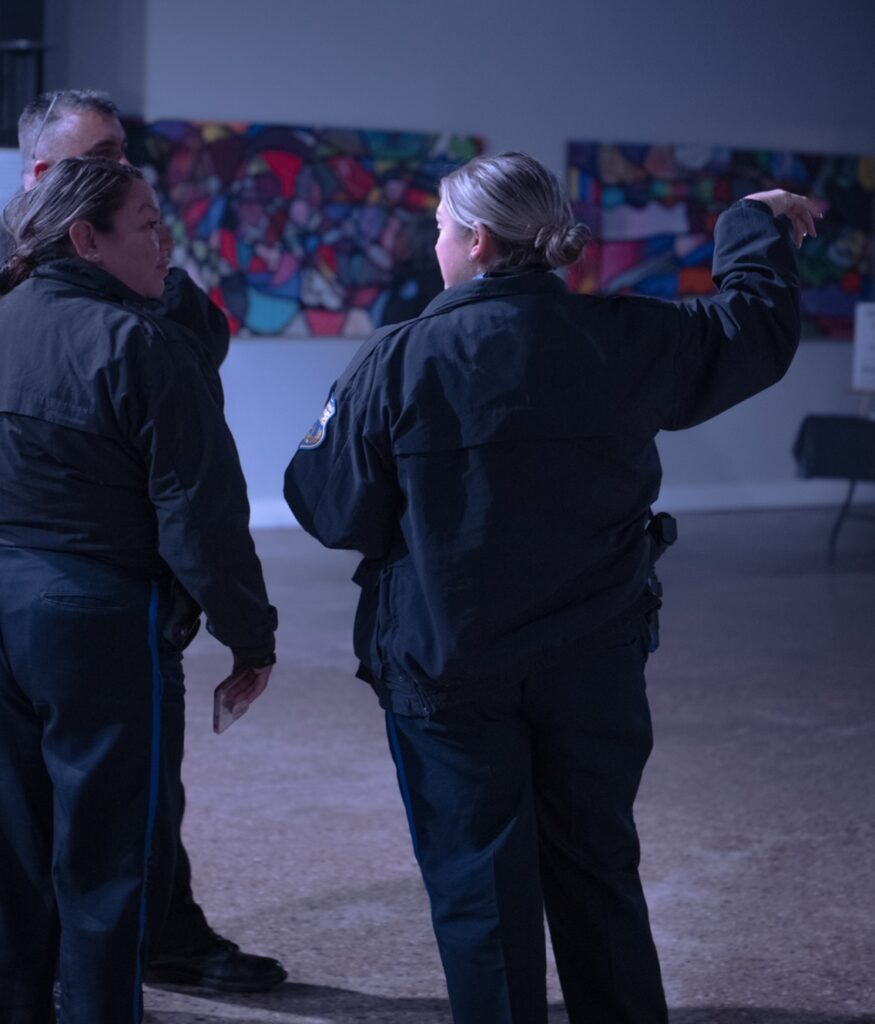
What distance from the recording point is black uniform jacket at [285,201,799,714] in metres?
2.00

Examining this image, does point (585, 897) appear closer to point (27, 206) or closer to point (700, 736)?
point (27, 206)

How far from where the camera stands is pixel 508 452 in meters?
2.00

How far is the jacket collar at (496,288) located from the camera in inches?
78.9

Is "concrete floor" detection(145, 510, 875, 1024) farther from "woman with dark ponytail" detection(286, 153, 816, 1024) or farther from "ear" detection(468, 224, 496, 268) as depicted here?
"ear" detection(468, 224, 496, 268)

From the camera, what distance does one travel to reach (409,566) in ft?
6.83

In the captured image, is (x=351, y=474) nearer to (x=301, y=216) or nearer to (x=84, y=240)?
(x=84, y=240)

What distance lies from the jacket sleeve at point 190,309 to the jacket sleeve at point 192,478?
1.90 feet

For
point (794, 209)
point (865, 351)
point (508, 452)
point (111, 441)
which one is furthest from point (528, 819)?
point (865, 351)

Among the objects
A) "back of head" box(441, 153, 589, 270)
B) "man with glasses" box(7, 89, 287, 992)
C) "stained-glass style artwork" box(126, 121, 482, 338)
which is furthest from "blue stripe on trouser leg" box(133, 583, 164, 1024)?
"stained-glass style artwork" box(126, 121, 482, 338)

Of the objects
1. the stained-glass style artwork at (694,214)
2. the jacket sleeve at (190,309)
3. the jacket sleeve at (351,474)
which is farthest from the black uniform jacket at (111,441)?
the stained-glass style artwork at (694,214)

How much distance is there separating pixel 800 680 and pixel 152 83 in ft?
16.3

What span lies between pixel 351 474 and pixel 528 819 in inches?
20.4

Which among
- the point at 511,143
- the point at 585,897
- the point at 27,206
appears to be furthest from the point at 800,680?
the point at 511,143

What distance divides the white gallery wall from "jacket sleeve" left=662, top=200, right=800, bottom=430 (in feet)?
21.9
